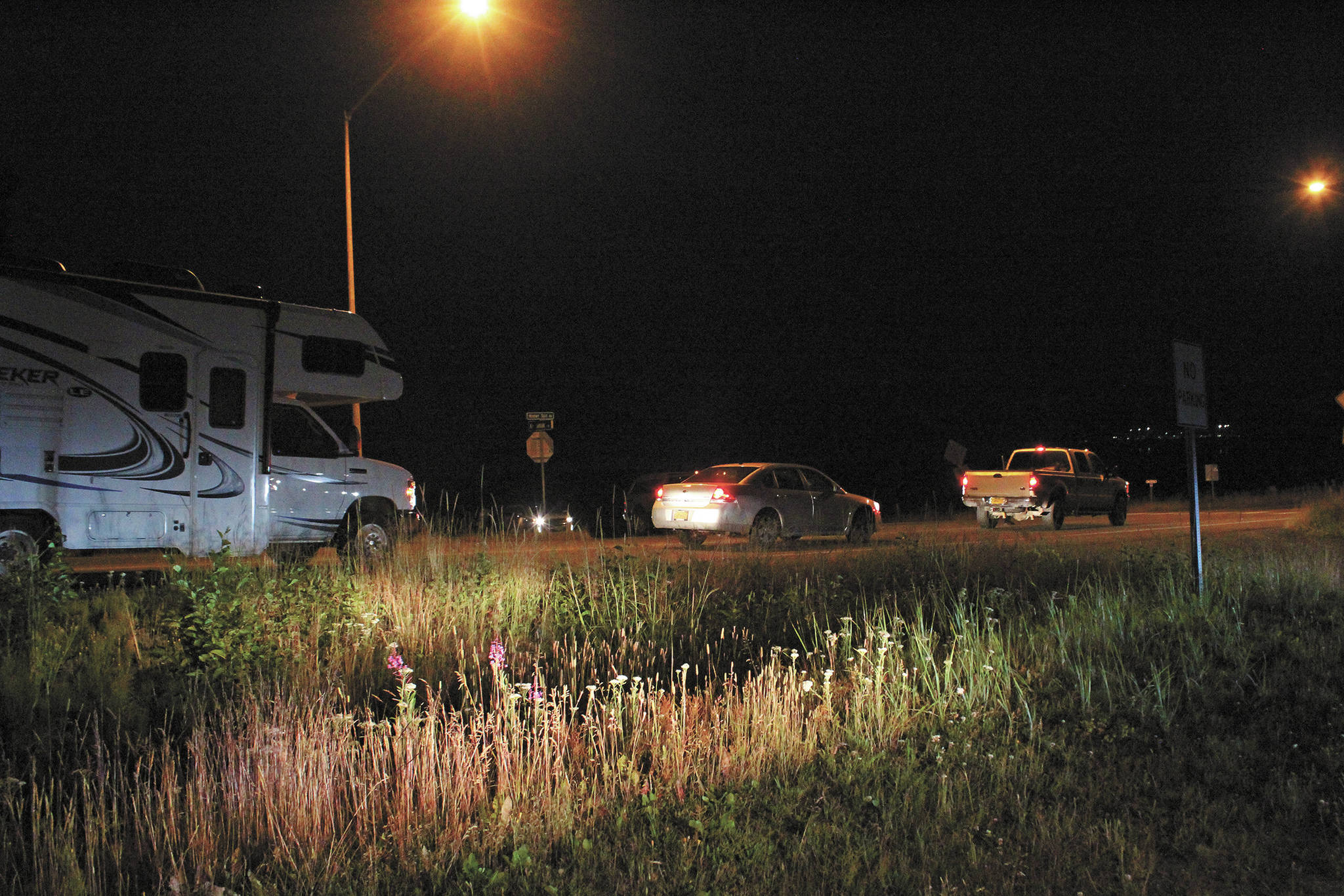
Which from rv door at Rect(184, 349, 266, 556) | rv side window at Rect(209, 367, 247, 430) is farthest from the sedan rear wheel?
rv side window at Rect(209, 367, 247, 430)

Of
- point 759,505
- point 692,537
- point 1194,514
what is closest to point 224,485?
point 692,537

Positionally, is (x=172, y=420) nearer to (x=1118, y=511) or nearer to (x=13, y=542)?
(x=13, y=542)

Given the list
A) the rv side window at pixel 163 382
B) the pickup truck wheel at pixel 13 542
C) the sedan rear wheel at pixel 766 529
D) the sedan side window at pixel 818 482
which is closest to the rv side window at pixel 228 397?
the rv side window at pixel 163 382

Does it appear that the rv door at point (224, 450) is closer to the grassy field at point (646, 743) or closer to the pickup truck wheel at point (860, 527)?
the grassy field at point (646, 743)

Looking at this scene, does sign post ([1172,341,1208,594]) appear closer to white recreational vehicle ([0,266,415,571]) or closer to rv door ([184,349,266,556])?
white recreational vehicle ([0,266,415,571])

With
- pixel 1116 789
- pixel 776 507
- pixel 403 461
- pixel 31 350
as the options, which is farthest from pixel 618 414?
pixel 1116 789

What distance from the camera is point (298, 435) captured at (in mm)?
12922

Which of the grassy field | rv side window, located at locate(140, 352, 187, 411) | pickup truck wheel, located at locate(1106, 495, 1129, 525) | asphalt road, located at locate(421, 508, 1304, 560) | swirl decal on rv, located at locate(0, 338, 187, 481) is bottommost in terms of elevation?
the grassy field

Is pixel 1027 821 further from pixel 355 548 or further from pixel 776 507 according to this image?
pixel 776 507

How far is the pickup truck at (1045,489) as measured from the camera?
22688mm

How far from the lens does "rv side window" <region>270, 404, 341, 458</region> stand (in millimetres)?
12695

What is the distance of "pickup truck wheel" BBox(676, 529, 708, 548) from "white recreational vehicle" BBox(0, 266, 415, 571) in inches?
228

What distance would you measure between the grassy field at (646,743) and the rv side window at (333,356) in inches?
194

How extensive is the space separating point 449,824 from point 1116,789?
9.78ft
